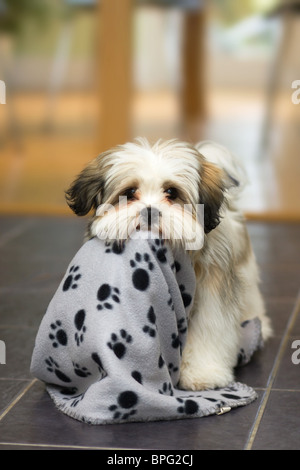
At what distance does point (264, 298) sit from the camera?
323 cm

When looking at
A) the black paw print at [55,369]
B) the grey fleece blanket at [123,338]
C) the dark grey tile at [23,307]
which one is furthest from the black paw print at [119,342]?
the dark grey tile at [23,307]

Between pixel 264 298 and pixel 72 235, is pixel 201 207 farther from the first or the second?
pixel 72 235

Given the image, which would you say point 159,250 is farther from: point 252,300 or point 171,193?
point 252,300

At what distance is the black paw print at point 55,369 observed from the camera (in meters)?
2.30

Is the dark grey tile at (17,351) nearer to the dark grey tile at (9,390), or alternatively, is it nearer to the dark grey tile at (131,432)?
the dark grey tile at (9,390)

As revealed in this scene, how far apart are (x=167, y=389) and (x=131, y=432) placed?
169mm

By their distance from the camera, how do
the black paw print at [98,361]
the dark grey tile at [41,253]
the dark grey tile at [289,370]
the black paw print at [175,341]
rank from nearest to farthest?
the black paw print at [98,361] → the black paw print at [175,341] → the dark grey tile at [289,370] → the dark grey tile at [41,253]

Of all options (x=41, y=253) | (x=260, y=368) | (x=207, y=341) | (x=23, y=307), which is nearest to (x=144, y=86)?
(x=41, y=253)

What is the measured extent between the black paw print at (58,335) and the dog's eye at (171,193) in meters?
0.41

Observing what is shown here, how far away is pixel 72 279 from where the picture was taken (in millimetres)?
2281

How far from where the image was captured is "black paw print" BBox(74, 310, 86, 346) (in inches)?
86.3
